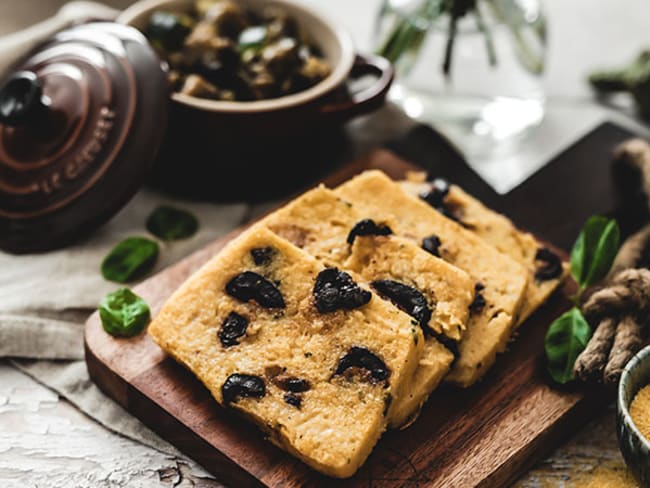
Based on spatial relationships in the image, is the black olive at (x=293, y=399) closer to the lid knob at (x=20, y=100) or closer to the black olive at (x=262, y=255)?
the black olive at (x=262, y=255)

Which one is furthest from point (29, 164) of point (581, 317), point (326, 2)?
point (326, 2)

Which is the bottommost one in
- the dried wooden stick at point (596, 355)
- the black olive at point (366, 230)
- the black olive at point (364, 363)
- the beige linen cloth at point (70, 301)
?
the beige linen cloth at point (70, 301)

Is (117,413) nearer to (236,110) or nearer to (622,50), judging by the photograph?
(236,110)

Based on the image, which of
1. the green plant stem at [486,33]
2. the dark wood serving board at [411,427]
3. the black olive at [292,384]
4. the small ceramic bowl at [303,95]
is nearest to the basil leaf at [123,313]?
the dark wood serving board at [411,427]

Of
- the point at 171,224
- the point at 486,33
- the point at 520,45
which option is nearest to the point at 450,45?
the point at 486,33

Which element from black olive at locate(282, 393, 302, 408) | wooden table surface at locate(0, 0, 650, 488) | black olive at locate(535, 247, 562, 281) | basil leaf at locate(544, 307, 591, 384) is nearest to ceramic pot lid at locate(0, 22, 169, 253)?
wooden table surface at locate(0, 0, 650, 488)

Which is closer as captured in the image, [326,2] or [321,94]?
[321,94]
